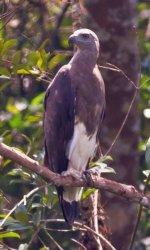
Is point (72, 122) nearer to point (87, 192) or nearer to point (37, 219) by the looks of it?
point (87, 192)

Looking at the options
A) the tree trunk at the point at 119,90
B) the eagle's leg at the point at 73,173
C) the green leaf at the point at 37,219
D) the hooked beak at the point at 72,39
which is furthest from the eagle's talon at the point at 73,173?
the hooked beak at the point at 72,39

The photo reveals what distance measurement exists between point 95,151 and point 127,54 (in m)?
0.74

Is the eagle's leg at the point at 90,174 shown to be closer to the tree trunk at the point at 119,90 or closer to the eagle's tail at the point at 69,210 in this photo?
→ the eagle's tail at the point at 69,210

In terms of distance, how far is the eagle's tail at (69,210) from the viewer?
14.2 ft

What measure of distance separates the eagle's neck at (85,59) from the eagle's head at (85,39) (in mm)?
31

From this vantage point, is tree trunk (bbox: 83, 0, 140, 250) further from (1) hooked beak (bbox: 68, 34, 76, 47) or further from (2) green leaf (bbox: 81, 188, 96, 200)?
(2) green leaf (bbox: 81, 188, 96, 200)

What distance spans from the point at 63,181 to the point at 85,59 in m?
1.06

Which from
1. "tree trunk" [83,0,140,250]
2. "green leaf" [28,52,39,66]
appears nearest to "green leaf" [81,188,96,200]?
"tree trunk" [83,0,140,250]

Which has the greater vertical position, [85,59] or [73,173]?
[85,59]

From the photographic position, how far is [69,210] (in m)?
4.45

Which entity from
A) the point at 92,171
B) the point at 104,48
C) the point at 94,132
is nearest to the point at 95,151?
the point at 94,132

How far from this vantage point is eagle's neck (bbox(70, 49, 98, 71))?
15.2ft

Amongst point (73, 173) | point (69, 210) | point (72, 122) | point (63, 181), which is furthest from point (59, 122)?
point (63, 181)

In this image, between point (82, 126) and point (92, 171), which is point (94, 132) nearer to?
point (82, 126)
